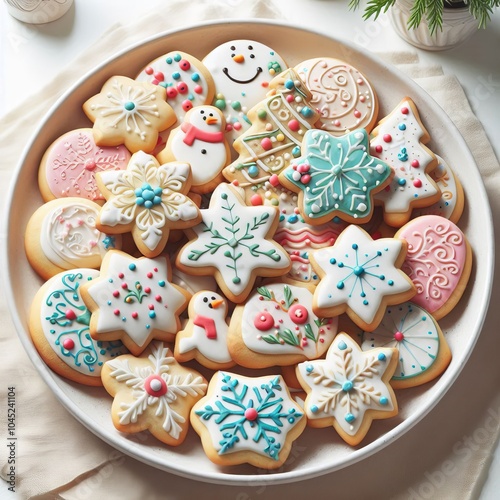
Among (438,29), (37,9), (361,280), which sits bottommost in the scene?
(361,280)

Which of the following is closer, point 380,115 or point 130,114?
point 130,114

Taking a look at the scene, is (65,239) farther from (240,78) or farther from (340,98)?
(340,98)

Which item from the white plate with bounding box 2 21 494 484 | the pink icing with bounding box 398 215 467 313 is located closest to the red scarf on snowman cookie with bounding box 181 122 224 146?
the white plate with bounding box 2 21 494 484

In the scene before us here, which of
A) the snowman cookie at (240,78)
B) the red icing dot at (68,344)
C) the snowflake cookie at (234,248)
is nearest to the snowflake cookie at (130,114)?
the snowman cookie at (240,78)

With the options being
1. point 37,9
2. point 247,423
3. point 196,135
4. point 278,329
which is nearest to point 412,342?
point 278,329

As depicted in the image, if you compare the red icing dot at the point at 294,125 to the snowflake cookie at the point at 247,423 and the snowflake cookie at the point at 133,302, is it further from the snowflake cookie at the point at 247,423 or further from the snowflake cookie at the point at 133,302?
the snowflake cookie at the point at 247,423

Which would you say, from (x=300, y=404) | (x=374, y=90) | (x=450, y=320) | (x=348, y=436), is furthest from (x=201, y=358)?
(x=374, y=90)
